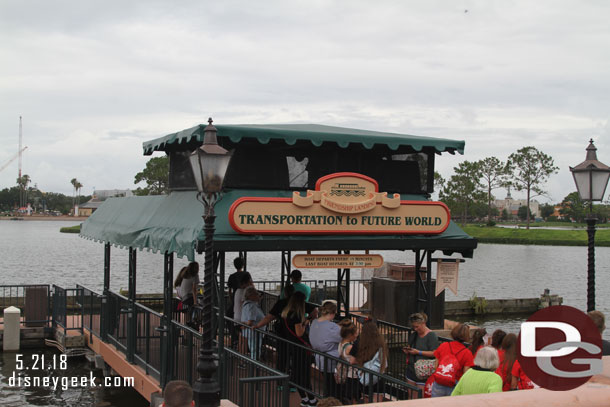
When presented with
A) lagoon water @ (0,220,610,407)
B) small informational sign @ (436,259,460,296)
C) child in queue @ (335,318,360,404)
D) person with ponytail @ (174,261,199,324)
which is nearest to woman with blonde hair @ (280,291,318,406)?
child in queue @ (335,318,360,404)

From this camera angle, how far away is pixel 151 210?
13812mm

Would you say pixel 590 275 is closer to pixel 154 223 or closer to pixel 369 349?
pixel 369 349

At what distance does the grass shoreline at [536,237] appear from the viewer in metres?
105

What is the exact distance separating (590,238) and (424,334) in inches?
149

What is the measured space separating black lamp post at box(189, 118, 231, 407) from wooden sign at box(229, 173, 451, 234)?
5.48 ft

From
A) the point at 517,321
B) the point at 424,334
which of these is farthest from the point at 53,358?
the point at 517,321

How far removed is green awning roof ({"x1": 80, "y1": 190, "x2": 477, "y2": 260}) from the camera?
10531 millimetres

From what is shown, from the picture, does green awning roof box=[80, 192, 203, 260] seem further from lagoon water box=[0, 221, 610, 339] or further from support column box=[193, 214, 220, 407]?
lagoon water box=[0, 221, 610, 339]

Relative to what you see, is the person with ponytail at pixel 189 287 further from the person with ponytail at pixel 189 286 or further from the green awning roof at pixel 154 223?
the green awning roof at pixel 154 223
